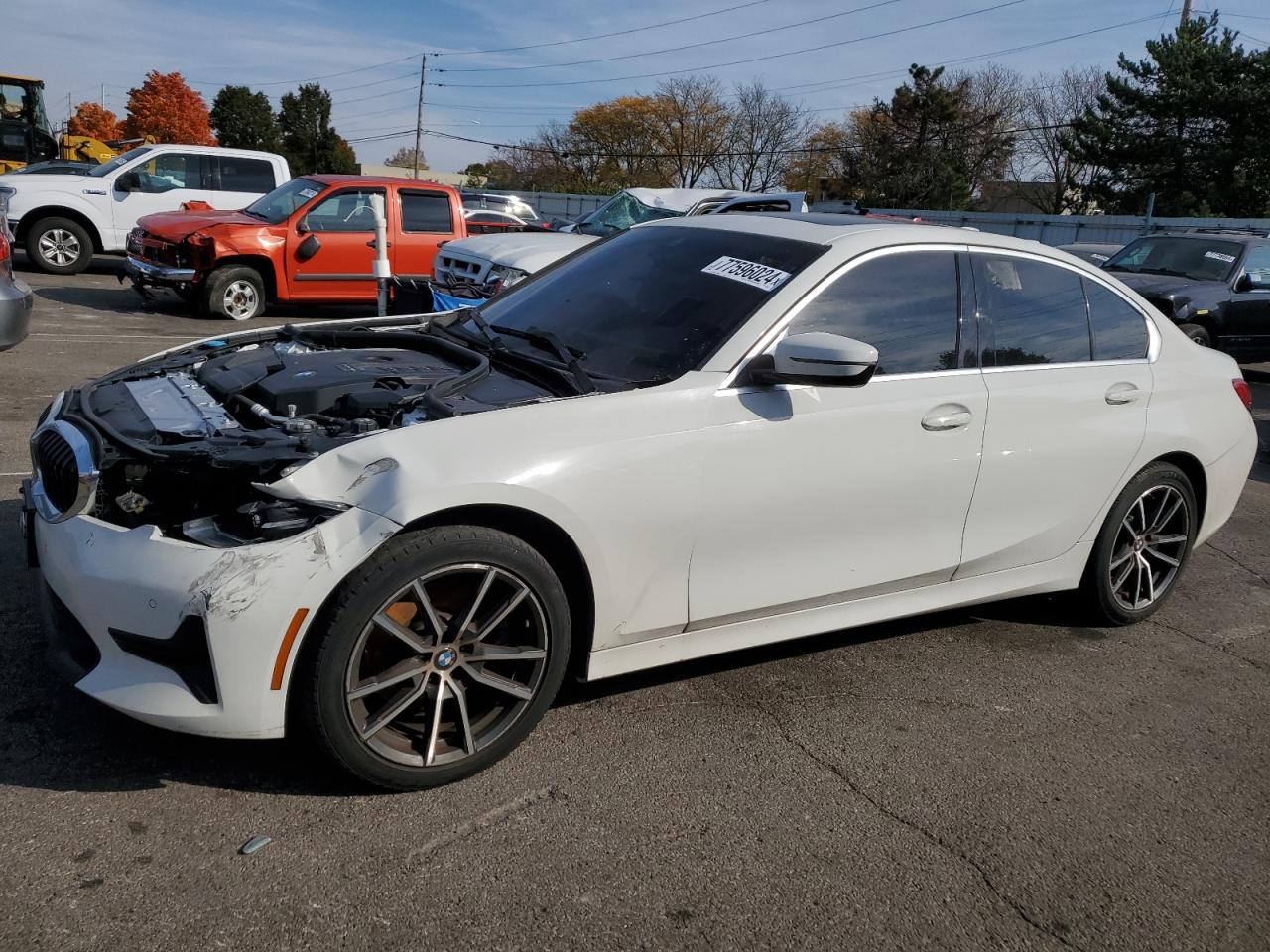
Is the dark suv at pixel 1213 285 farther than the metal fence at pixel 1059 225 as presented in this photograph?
No

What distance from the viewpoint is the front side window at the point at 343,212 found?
12625 mm

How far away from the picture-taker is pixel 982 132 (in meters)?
60.2

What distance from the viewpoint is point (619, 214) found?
14461 mm

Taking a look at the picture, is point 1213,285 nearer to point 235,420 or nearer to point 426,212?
point 426,212

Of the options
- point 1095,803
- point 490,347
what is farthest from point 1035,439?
point 490,347

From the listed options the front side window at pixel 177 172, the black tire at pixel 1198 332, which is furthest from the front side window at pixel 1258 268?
the front side window at pixel 177 172

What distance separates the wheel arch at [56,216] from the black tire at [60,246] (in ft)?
0.13

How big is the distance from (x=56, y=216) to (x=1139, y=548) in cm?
1525

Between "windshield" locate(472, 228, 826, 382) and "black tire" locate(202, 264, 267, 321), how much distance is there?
8.82 metres

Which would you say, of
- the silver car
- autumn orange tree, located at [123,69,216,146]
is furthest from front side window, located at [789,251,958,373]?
autumn orange tree, located at [123,69,216,146]

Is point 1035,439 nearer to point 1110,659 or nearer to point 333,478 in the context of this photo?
point 1110,659

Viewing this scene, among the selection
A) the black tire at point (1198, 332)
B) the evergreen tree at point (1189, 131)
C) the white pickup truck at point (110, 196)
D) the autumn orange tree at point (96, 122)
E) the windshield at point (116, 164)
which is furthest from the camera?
the autumn orange tree at point (96, 122)

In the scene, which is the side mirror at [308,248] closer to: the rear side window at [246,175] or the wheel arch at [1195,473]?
the rear side window at [246,175]

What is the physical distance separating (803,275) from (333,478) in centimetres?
178
